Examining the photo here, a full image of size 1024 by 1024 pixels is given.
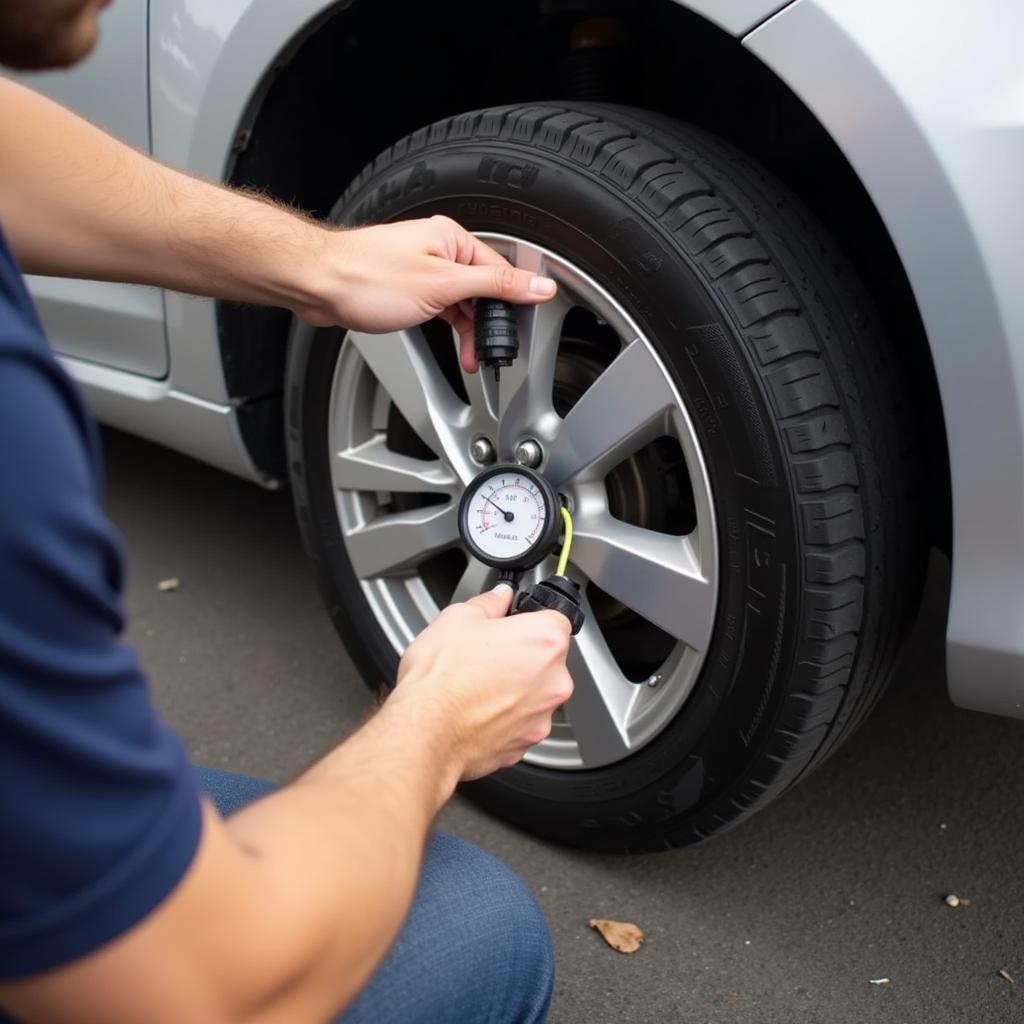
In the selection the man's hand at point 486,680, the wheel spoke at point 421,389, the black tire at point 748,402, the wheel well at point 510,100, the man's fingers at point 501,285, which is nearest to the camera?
the man's hand at point 486,680

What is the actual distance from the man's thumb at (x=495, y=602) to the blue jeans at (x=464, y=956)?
234 mm

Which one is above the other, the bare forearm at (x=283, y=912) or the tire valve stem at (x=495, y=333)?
the tire valve stem at (x=495, y=333)

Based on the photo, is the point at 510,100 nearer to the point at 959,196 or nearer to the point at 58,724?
the point at 959,196

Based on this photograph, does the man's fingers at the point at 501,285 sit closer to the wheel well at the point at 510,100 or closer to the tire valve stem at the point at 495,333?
the tire valve stem at the point at 495,333

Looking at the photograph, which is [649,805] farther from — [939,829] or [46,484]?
[46,484]

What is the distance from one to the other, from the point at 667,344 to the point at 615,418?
0.12 meters

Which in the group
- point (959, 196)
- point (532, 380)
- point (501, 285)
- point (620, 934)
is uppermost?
point (959, 196)

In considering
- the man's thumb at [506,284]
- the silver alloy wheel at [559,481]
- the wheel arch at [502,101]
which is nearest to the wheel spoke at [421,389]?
the silver alloy wheel at [559,481]

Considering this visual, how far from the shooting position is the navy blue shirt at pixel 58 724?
0.49 m

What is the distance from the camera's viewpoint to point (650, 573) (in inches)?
49.1

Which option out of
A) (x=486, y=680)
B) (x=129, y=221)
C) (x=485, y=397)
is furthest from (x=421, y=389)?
(x=486, y=680)

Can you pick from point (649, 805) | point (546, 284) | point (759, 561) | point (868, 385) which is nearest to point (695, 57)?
point (546, 284)

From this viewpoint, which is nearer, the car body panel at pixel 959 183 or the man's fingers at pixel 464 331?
the car body panel at pixel 959 183

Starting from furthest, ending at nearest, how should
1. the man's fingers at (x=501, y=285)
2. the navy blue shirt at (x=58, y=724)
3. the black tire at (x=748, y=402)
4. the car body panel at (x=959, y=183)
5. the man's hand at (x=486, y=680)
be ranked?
1. the man's fingers at (x=501, y=285)
2. the black tire at (x=748, y=402)
3. the car body panel at (x=959, y=183)
4. the man's hand at (x=486, y=680)
5. the navy blue shirt at (x=58, y=724)
